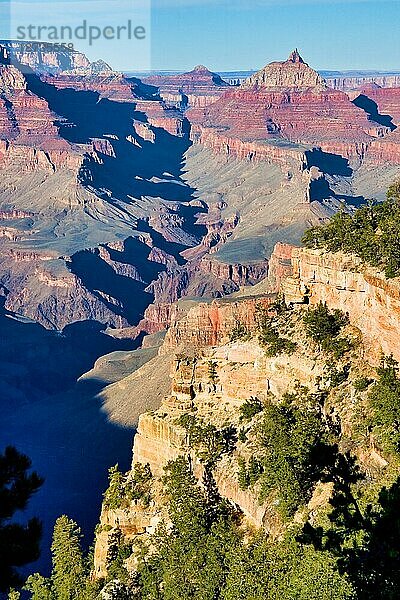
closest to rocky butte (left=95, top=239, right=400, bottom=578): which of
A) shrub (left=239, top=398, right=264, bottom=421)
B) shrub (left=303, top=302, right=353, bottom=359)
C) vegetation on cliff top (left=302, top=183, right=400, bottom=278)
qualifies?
shrub (left=239, top=398, right=264, bottom=421)

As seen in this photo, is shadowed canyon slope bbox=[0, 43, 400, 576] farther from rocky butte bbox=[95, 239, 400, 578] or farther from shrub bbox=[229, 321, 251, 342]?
shrub bbox=[229, 321, 251, 342]

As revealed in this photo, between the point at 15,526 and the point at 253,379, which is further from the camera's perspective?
the point at 253,379

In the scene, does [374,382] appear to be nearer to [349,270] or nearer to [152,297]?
[349,270]

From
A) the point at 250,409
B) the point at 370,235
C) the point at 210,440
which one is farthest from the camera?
the point at 370,235

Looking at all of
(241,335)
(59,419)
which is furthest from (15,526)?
(59,419)

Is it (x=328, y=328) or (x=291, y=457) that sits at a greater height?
(x=328, y=328)

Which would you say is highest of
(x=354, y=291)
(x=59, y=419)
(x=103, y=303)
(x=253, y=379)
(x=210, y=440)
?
(x=354, y=291)

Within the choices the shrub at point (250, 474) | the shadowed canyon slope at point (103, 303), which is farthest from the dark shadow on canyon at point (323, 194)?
the shrub at point (250, 474)

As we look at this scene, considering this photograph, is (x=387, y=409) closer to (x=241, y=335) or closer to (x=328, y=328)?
(x=328, y=328)

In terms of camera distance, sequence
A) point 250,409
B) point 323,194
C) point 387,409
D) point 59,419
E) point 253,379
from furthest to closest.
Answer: point 323,194
point 59,419
point 253,379
point 250,409
point 387,409

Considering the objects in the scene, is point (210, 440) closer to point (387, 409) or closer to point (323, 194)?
point (387, 409)
